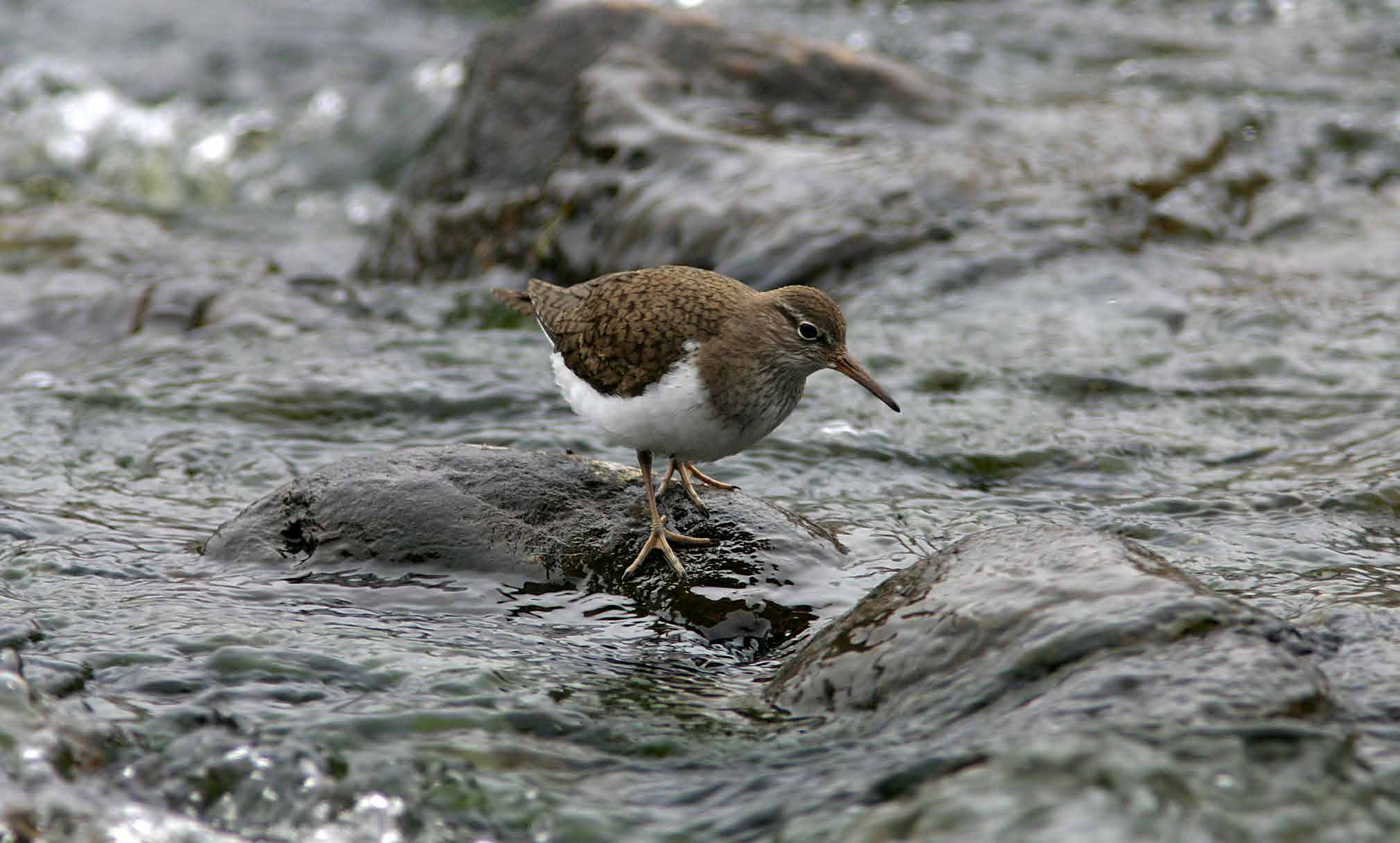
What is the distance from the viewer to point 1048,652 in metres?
4.18

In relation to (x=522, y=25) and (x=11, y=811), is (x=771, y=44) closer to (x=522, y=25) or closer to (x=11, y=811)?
(x=522, y=25)

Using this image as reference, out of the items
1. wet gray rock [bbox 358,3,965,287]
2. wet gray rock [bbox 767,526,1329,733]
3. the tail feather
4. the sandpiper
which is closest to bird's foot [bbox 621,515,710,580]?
the sandpiper

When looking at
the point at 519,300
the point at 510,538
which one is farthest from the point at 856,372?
the point at 519,300

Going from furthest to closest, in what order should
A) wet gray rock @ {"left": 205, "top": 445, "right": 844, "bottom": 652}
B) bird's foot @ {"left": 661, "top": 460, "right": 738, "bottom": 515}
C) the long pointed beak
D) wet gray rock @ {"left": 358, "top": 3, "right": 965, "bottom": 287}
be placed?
wet gray rock @ {"left": 358, "top": 3, "right": 965, "bottom": 287}, bird's foot @ {"left": 661, "top": 460, "right": 738, "bottom": 515}, the long pointed beak, wet gray rock @ {"left": 205, "top": 445, "right": 844, "bottom": 652}

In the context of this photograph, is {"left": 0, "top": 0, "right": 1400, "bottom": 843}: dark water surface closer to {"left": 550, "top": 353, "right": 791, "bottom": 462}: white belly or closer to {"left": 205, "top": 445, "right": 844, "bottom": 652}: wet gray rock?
{"left": 205, "top": 445, "right": 844, "bottom": 652}: wet gray rock

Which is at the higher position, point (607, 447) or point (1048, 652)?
point (1048, 652)

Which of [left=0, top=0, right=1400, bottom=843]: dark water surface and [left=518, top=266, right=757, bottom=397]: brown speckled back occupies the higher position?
[left=518, top=266, right=757, bottom=397]: brown speckled back

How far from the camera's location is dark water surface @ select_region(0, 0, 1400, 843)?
409 cm

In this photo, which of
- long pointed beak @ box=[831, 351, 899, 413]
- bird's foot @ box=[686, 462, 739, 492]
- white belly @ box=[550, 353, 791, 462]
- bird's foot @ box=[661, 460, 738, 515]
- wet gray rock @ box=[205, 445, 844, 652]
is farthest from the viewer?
bird's foot @ box=[686, 462, 739, 492]

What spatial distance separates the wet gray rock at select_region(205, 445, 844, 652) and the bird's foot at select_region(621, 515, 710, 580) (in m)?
0.04

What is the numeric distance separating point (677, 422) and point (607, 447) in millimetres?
2376

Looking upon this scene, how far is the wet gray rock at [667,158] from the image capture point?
386 inches

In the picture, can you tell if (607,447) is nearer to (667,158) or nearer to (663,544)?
(663,544)

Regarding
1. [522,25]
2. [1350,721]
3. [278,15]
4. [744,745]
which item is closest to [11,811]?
[744,745]
